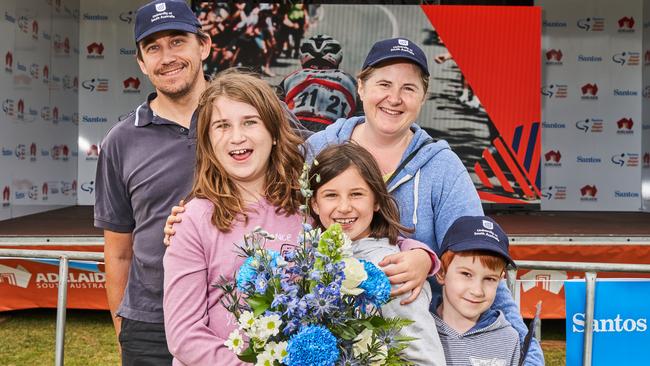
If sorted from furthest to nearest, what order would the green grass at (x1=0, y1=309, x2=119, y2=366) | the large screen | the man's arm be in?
the large screen → the green grass at (x1=0, y1=309, x2=119, y2=366) → the man's arm

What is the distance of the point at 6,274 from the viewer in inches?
220

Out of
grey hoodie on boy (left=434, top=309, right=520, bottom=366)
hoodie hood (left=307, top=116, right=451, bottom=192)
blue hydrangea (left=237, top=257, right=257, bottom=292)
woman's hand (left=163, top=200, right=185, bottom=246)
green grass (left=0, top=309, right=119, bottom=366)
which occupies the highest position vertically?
hoodie hood (left=307, top=116, right=451, bottom=192)

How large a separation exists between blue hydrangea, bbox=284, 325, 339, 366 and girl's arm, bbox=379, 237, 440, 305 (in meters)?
0.38

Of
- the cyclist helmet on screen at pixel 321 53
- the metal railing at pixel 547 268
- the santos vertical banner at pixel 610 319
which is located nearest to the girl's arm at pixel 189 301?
the metal railing at pixel 547 268

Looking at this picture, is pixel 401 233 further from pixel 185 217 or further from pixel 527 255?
pixel 527 255

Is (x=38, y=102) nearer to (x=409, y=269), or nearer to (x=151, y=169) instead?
(x=151, y=169)

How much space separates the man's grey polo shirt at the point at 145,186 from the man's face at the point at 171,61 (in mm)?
93

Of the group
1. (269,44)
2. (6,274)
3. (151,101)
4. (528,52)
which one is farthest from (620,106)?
(151,101)

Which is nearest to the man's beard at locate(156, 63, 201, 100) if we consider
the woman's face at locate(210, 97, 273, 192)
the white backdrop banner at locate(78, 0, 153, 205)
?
the woman's face at locate(210, 97, 273, 192)

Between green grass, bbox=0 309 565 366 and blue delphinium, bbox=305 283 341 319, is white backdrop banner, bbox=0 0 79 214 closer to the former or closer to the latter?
green grass, bbox=0 309 565 366

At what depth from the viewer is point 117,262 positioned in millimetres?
2189

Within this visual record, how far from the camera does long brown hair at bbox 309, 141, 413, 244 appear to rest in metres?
1.65

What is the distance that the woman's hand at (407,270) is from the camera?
5.04ft

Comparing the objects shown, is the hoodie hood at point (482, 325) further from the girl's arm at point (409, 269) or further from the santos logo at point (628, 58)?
the santos logo at point (628, 58)
